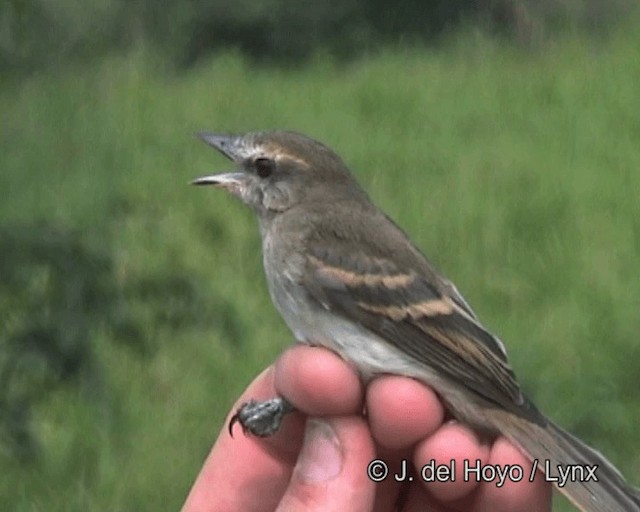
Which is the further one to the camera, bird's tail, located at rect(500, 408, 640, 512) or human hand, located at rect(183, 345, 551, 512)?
bird's tail, located at rect(500, 408, 640, 512)

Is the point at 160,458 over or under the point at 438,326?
under

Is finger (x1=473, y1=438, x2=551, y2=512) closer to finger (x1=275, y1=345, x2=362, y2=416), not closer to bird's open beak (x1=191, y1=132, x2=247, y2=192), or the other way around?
finger (x1=275, y1=345, x2=362, y2=416)

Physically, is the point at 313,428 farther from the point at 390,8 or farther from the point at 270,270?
the point at 390,8

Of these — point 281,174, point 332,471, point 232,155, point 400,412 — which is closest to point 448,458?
point 400,412

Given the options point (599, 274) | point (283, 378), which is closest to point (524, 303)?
point (599, 274)

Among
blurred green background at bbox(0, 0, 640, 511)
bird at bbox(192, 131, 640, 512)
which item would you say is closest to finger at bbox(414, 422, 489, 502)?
bird at bbox(192, 131, 640, 512)

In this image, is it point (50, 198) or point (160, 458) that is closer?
point (160, 458)

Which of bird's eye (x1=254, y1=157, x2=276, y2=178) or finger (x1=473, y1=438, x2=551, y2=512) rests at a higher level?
bird's eye (x1=254, y1=157, x2=276, y2=178)

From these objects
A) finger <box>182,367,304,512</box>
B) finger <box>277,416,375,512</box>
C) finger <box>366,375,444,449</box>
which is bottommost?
finger <box>182,367,304,512</box>
